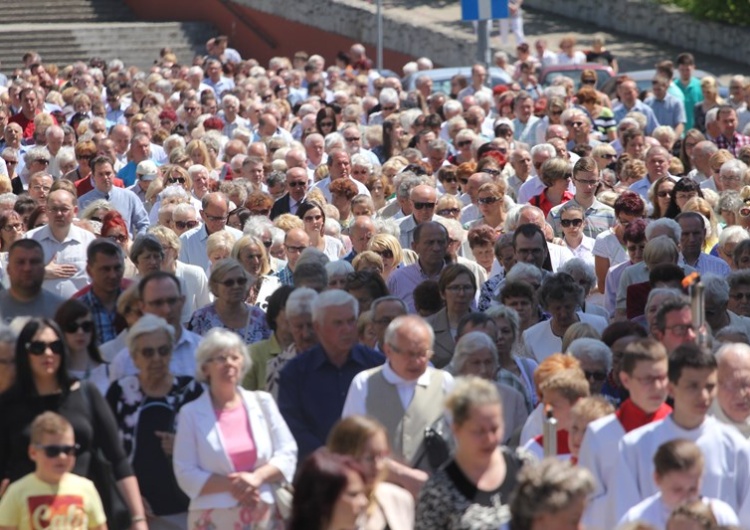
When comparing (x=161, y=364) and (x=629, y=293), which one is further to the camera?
(x=629, y=293)

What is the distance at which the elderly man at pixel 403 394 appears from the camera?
8.93 m

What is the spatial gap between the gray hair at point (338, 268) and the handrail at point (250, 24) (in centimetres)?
2719

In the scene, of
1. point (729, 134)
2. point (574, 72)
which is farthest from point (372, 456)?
point (574, 72)

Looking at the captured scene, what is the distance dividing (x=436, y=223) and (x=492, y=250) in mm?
902

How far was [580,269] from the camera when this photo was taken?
514 inches

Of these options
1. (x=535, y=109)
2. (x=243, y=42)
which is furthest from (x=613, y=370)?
(x=243, y=42)

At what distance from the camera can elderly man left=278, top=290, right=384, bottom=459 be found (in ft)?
30.9

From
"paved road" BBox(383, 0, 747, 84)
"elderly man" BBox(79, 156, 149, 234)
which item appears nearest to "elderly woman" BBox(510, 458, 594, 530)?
"elderly man" BBox(79, 156, 149, 234)

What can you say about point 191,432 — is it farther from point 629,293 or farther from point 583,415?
point 629,293

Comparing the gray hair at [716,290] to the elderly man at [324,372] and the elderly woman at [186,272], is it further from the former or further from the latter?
the elderly woman at [186,272]

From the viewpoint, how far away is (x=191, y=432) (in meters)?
8.69

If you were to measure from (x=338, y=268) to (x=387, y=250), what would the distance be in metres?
0.98

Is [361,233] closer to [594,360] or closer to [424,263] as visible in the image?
[424,263]

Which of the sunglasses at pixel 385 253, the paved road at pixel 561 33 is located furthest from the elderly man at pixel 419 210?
the paved road at pixel 561 33
